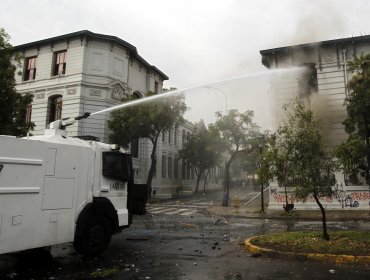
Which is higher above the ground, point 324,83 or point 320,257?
point 324,83

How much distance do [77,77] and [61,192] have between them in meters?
22.4

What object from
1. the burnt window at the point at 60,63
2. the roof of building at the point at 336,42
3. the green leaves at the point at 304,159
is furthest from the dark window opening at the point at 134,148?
the green leaves at the point at 304,159

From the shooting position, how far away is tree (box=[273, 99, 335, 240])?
9766 mm

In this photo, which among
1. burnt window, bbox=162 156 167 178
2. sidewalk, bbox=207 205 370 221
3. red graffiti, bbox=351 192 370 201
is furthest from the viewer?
burnt window, bbox=162 156 167 178

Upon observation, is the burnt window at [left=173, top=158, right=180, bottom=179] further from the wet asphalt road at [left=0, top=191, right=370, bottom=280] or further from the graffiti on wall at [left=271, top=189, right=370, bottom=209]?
the wet asphalt road at [left=0, top=191, right=370, bottom=280]

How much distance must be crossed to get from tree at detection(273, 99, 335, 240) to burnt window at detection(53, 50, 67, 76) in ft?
79.5

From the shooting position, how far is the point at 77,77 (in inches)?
1125

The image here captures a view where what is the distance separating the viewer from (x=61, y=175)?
7.98 m

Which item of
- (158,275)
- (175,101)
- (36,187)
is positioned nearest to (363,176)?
(175,101)

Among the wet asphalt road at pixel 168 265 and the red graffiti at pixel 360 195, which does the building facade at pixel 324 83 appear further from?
the wet asphalt road at pixel 168 265

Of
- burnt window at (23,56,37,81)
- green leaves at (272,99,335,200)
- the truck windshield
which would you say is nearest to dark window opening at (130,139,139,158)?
burnt window at (23,56,37,81)

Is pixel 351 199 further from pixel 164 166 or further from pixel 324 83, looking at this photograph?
pixel 164 166

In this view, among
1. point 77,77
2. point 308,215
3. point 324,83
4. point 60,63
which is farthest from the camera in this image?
point 60,63

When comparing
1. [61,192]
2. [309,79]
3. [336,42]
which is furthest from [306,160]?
[336,42]
